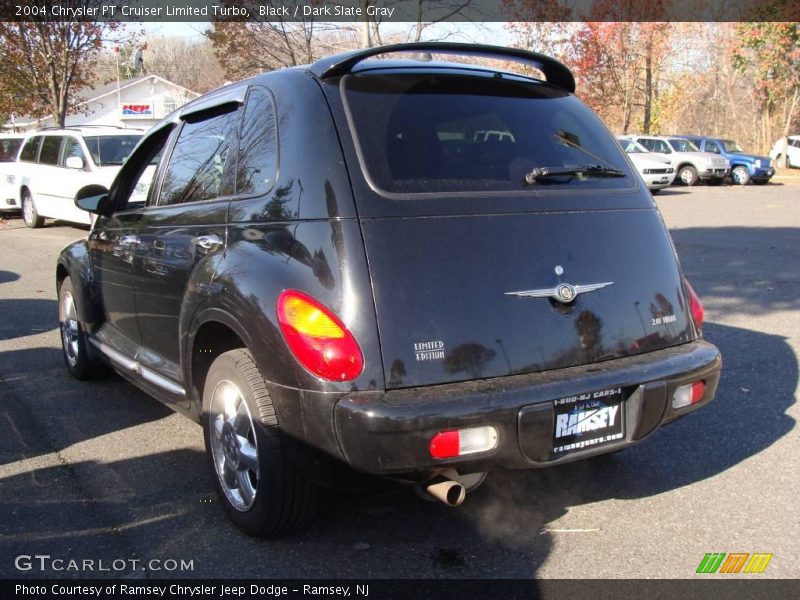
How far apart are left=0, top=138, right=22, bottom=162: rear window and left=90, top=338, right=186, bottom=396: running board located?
16166mm

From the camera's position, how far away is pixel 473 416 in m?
2.66

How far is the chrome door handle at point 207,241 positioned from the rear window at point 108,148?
10.9 meters

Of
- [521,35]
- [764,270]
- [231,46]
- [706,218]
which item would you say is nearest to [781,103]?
[521,35]

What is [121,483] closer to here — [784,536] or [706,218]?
[784,536]

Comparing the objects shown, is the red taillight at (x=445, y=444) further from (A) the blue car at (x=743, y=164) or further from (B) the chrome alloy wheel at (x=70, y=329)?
(A) the blue car at (x=743, y=164)

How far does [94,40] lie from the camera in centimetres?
2156

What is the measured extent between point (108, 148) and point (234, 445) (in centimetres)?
1189

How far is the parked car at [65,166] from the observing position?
1358 centimetres

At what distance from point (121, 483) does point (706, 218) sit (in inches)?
571

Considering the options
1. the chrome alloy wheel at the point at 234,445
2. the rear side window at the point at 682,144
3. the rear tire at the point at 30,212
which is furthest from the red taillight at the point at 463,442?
the rear side window at the point at 682,144

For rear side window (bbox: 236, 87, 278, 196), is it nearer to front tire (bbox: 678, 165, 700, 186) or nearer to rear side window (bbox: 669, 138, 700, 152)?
front tire (bbox: 678, 165, 700, 186)

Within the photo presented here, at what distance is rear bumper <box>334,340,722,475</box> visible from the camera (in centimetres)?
263

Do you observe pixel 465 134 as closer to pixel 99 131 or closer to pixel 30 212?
pixel 99 131

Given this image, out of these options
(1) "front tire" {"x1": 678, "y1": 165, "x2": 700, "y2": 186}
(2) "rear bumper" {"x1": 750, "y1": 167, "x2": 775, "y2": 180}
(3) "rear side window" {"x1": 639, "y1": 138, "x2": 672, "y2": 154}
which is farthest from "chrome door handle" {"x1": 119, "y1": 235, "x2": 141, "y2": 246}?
(2) "rear bumper" {"x1": 750, "y1": 167, "x2": 775, "y2": 180}
